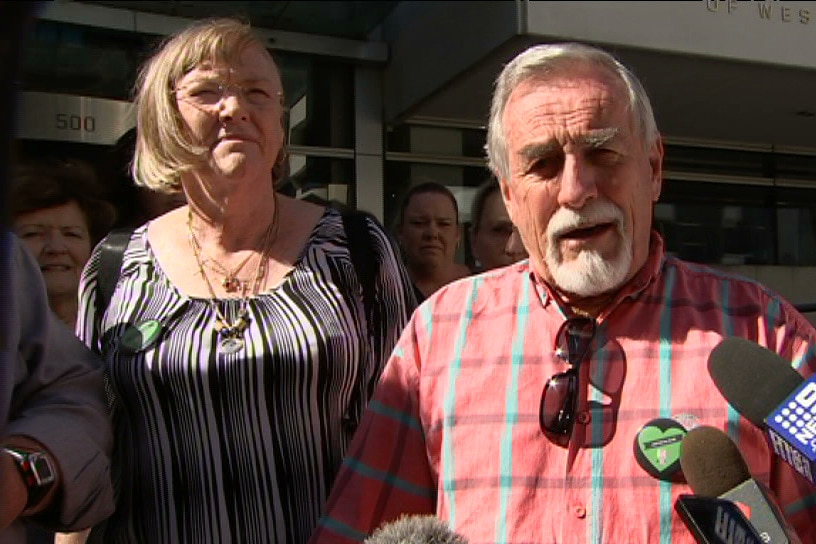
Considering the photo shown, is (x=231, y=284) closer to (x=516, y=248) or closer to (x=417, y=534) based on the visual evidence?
(x=417, y=534)

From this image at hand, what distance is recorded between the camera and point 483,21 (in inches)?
211

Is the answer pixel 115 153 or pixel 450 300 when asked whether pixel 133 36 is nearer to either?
pixel 115 153

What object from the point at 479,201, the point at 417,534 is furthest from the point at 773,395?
the point at 479,201

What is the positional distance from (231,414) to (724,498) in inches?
45.0

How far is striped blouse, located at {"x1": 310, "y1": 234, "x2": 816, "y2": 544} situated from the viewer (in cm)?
162

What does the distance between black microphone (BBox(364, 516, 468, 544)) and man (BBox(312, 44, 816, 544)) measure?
1.69 ft

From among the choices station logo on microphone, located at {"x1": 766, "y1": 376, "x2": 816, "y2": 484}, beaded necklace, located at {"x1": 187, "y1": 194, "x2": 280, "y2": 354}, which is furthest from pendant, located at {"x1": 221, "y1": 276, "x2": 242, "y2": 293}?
station logo on microphone, located at {"x1": 766, "y1": 376, "x2": 816, "y2": 484}

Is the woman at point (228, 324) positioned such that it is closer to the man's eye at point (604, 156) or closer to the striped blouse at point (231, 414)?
the striped blouse at point (231, 414)

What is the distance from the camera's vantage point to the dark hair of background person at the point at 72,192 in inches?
105

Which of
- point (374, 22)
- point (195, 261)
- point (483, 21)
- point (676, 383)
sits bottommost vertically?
point (676, 383)

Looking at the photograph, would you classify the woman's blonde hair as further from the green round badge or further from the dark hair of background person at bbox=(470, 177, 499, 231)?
the dark hair of background person at bbox=(470, 177, 499, 231)

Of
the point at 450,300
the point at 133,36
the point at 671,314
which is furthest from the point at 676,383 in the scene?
the point at 133,36

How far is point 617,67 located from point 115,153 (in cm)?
245

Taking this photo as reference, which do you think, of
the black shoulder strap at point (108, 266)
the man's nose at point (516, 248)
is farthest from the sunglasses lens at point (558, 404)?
the man's nose at point (516, 248)
